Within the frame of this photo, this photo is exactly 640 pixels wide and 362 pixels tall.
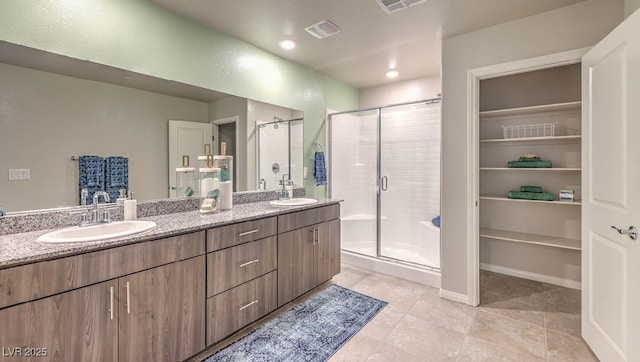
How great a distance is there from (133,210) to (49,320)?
0.76 metres

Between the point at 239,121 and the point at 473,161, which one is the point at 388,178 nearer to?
the point at 473,161

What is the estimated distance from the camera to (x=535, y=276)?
3154mm

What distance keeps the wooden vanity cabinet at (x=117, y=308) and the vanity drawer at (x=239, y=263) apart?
82 mm

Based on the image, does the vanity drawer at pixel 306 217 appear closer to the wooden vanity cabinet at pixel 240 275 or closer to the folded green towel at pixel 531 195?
the wooden vanity cabinet at pixel 240 275

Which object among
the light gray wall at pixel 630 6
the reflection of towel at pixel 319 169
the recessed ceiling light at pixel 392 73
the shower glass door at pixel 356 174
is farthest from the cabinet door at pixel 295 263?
the light gray wall at pixel 630 6

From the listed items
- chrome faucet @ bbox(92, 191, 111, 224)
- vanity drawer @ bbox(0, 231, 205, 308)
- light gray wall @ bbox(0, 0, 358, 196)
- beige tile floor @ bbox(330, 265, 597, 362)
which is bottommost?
beige tile floor @ bbox(330, 265, 597, 362)

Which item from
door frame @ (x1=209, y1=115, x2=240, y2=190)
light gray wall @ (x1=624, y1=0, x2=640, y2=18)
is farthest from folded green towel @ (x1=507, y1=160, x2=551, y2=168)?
door frame @ (x1=209, y1=115, x2=240, y2=190)

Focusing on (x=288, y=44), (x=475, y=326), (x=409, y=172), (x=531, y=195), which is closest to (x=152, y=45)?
(x=288, y=44)

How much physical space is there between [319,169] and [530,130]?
235 centimetres

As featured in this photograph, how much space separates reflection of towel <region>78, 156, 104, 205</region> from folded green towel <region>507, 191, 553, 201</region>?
11.9 ft

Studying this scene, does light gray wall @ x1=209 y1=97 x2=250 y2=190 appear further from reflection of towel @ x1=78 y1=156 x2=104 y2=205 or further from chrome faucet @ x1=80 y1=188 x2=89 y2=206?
chrome faucet @ x1=80 y1=188 x2=89 y2=206

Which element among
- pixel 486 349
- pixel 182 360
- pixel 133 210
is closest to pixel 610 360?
pixel 486 349

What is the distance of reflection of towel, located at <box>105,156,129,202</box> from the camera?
6.33 feet

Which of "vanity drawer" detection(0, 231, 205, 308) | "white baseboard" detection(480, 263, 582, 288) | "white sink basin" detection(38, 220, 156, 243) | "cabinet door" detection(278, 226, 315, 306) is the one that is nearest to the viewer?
"vanity drawer" detection(0, 231, 205, 308)
